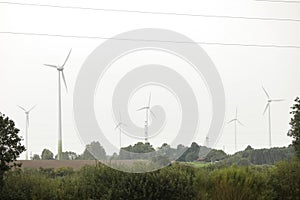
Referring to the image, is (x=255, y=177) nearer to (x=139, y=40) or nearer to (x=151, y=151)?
(x=151, y=151)

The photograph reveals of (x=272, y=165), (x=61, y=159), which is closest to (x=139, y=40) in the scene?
(x=61, y=159)

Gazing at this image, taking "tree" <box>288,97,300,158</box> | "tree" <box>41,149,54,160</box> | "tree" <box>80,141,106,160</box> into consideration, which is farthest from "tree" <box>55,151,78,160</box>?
"tree" <box>288,97,300,158</box>

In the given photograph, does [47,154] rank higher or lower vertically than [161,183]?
higher

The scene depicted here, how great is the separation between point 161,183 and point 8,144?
3158 millimetres

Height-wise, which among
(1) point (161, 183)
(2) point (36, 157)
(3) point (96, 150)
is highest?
(3) point (96, 150)

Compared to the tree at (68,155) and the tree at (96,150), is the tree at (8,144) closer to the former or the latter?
the tree at (96,150)

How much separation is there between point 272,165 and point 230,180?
1637mm

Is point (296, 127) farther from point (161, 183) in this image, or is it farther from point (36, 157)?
point (36, 157)

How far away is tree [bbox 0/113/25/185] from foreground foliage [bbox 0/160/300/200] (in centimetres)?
33

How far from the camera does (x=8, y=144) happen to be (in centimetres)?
1147

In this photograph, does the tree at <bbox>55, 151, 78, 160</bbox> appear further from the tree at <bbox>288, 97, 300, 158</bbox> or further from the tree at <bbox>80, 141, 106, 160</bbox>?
the tree at <bbox>288, 97, 300, 158</bbox>

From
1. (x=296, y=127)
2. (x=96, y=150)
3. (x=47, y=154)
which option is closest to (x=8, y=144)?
(x=96, y=150)

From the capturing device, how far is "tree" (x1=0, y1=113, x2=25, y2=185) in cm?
1140

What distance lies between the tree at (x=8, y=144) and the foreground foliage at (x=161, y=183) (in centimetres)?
33
